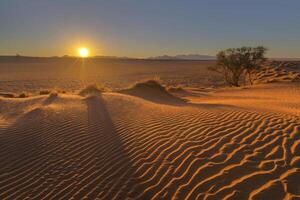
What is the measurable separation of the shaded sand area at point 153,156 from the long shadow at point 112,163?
0.02m

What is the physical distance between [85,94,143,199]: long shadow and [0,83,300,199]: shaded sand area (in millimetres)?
15

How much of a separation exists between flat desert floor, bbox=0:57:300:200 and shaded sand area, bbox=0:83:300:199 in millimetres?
14

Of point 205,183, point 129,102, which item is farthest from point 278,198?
point 129,102

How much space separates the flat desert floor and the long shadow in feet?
0.05

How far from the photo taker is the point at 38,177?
199 inches

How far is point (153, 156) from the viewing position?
18.2 ft

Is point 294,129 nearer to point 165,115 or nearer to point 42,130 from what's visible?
point 165,115

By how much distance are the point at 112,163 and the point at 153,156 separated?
75cm

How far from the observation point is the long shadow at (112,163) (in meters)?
4.54

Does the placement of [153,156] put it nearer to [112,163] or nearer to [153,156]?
[153,156]

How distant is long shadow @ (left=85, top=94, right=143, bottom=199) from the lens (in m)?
4.54

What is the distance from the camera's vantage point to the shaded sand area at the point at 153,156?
4465 mm

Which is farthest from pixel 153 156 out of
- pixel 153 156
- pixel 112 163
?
pixel 112 163

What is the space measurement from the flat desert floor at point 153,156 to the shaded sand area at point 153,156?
1 cm
